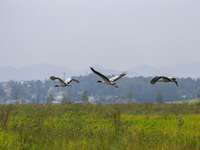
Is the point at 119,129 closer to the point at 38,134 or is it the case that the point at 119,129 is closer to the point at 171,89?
the point at 38,134

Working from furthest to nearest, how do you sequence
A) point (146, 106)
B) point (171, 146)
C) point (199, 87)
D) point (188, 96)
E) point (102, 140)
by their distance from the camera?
point (199, 87) → point (188, 96) → point (146, 106) → point (102, 140) → point (171, 146)

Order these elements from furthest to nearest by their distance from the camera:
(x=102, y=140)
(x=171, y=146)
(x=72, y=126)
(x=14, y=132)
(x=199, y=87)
Result: 1. (x=199, y=87)
2. (x=72, y=126)
3. (x=14, y=132)
4. (x=102, y=140)
5. (x=171, y=146)

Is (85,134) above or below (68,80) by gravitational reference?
below

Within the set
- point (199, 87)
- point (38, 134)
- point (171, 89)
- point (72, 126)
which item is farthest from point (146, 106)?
point (199, 87)

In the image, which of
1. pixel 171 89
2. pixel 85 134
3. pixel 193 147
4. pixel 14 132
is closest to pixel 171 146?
pixel 193 147

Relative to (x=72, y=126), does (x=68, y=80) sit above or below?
above

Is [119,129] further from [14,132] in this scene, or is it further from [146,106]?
[146,106]

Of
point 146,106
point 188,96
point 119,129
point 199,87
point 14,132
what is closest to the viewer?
point 119,129

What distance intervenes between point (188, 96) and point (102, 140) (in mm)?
176967

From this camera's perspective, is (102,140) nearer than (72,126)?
→ Yes

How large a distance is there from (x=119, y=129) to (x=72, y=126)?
245cm

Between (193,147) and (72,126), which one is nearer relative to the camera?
(193,147)

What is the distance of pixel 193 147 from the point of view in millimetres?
7641

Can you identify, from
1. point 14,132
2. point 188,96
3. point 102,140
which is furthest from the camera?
point 188,96
